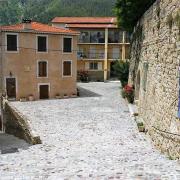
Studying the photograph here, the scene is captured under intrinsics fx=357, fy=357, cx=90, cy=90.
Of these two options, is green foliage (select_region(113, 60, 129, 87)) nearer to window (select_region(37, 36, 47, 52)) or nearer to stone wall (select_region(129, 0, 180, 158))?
window (select_region(37, 36, 47, 52))

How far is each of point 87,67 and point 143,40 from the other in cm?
2961

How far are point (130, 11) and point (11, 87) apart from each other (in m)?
13.2

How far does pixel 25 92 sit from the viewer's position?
114ft

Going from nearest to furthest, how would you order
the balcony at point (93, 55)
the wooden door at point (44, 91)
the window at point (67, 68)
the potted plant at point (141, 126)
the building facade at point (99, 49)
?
the potted plant at point (141, 126) < the wooden door at point (44, 91) < the window at point (67, 68) < the building facade at point (99, 49) < the balcony at point (93, 55)

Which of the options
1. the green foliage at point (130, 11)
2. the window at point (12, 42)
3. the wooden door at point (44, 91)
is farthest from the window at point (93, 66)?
the window at point (12, 42)

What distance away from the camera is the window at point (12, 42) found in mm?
33531

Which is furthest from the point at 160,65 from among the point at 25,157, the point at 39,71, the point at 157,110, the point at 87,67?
the point at 87,67

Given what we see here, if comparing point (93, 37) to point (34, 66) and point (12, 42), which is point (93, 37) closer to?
point (34, 66)

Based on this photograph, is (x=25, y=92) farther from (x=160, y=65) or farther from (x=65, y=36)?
(x=160, y=65)

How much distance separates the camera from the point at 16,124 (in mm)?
27984

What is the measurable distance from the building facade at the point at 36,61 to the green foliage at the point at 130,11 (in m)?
5.63

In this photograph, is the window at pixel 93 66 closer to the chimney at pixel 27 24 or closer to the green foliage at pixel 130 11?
the green foliage at pixel 130 11

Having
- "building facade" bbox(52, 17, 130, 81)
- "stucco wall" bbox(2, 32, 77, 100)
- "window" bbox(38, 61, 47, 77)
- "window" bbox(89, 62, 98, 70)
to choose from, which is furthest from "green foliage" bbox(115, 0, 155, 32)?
"window" bbox(89, 62, 98, 70)

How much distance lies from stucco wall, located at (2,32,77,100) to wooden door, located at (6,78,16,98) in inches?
15.2
